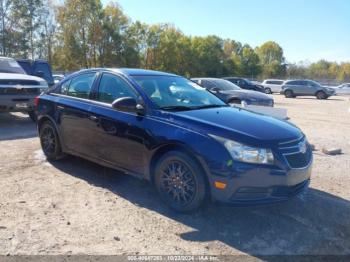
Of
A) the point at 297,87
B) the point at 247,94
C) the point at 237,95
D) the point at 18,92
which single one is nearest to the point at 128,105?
the point at 18,92

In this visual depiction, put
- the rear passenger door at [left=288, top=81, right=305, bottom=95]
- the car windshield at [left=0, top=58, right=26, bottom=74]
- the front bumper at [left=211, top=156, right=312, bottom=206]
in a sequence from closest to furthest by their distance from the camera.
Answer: the front bumper at [left=211, top=156, right=312, bottom=206] → the car windshield at [left=0, top=58, right=26, bottom=74] → the rear passenger door at [left=288, top=81, right=305, bottom=95]

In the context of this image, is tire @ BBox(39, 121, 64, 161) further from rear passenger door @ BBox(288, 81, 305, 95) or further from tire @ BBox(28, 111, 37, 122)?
rear passenger door @ BBox(288, 81, 305, 95)

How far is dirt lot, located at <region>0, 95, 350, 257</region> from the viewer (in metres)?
3.71

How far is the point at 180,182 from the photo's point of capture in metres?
4.34


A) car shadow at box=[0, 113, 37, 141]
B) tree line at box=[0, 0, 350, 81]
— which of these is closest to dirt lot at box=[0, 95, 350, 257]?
car shadow at box=[0, 113, 37, 141]

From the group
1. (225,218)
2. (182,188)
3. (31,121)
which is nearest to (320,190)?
(225,218)

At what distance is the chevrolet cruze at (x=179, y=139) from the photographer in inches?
156

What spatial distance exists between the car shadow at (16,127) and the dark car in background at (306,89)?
26049mm

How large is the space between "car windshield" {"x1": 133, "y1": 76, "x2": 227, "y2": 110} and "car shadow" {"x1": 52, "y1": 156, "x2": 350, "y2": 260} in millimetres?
1270

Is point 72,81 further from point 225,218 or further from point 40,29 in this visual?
point 40,29

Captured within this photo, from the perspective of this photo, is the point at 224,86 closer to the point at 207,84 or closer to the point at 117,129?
the point at 207,84

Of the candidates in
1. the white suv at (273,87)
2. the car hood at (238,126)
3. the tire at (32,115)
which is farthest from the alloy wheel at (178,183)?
the white suv at (273,87)

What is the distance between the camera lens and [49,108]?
6.28 metres

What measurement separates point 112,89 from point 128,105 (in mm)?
763
